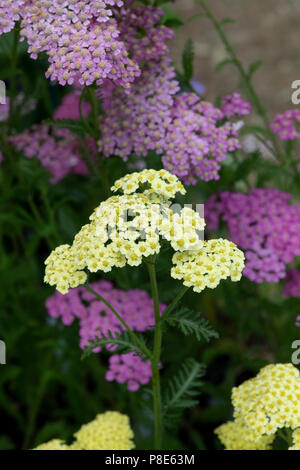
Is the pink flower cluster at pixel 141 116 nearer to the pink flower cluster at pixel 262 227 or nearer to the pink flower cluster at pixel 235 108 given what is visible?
the pink flower cluster at pixel 235 108

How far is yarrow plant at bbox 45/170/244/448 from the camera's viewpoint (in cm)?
104

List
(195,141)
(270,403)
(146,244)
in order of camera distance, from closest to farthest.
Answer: (146,244) → (270,403) → (195,141)

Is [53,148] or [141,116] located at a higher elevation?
[53,148]

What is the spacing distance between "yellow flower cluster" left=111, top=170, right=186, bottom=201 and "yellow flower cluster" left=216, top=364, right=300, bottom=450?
387 millimetres

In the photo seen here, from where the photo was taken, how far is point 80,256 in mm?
1092

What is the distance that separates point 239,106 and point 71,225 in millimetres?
579

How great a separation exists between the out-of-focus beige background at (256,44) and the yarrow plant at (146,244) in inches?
110

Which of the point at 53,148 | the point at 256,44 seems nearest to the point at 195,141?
the point at 53,148

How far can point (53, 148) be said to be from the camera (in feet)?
5.82

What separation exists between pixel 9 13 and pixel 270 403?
892 millimetres

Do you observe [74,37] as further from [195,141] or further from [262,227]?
[262,227]

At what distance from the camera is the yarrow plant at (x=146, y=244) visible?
1.04 m
